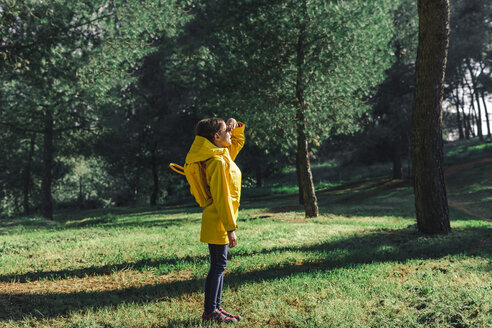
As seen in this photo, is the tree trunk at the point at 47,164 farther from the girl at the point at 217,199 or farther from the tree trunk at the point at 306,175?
the girl at the point at 217,199

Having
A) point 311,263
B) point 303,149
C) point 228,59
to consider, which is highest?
point 228,59

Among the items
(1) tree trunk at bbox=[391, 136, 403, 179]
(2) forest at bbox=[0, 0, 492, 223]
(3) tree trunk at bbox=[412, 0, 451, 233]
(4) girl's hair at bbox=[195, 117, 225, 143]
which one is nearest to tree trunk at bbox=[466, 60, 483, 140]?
(1) tree trunk at bbox=[391, 136, 403, 179]

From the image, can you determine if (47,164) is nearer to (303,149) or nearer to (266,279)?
(303,149)

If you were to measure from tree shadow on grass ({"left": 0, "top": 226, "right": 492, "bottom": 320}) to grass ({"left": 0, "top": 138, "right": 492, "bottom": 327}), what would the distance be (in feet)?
0.07

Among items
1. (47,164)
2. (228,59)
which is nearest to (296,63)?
(228,59)

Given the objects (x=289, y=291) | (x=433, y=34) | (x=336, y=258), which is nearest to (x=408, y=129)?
(x=433, y=34)

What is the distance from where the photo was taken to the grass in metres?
4.52

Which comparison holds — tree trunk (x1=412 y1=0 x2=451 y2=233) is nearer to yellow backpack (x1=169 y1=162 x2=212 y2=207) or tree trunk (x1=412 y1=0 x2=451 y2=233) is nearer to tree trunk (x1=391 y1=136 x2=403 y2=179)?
yellow backpack (x1=169 y1=162 x2=212 y2=207)

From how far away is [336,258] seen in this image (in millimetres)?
7410

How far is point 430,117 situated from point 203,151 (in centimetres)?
736

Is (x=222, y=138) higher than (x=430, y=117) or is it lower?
lower

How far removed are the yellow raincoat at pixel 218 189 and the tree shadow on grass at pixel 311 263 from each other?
1961 millimetres

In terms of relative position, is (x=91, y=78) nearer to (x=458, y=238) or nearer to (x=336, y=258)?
(x=336, y=258)

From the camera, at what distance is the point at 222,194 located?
155 inches
